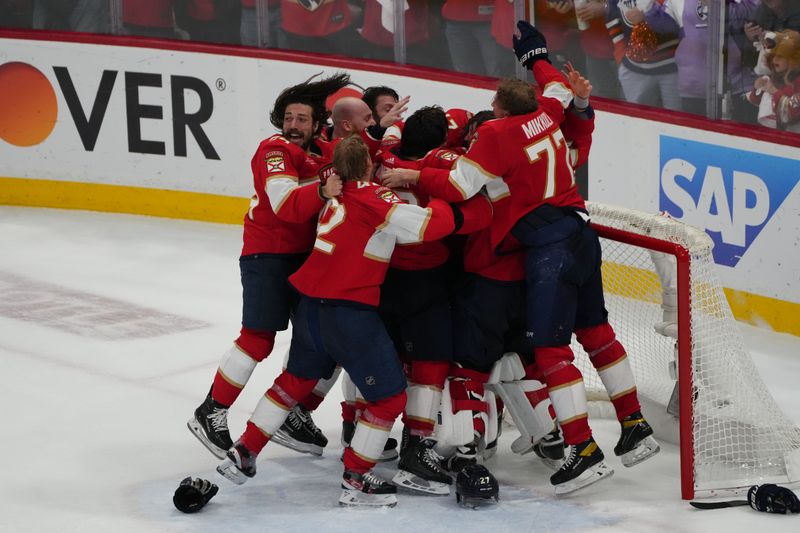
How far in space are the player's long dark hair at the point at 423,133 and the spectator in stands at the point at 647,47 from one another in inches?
93.0

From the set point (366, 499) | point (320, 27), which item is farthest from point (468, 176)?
point (320, 27)

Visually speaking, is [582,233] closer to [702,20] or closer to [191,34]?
[702,20]

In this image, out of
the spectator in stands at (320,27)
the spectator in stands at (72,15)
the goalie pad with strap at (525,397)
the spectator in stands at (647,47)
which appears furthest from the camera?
the spectator in stands at (72,15)

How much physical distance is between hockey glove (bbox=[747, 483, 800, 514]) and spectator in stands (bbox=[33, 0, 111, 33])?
18.5 feet

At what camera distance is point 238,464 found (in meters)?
4.38

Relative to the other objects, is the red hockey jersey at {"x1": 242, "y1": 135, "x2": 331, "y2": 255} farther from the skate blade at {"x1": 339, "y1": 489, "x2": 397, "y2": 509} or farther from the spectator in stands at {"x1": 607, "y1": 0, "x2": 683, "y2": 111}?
the spectator in stands at {"x1": 607, "y1": 0, "x2": 683, "y2": 111}

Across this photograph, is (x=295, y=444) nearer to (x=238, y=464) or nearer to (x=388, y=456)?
(x=388, y=456)

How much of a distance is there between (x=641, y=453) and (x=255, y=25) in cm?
458

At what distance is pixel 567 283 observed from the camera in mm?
4375

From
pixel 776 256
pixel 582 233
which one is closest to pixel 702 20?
pixel 776 256

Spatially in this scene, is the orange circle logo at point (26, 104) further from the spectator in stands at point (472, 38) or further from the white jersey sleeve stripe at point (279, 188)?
the white jersey sleeve stripe at point (279, 188)

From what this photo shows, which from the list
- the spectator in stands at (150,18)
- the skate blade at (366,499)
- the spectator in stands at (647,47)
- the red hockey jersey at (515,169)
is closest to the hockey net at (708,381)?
the red hockey jersey at (515,169)

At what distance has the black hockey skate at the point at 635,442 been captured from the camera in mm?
4465

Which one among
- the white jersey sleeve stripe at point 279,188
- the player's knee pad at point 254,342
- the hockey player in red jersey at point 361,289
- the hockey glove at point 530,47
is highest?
the hockey glove at point 530,47
